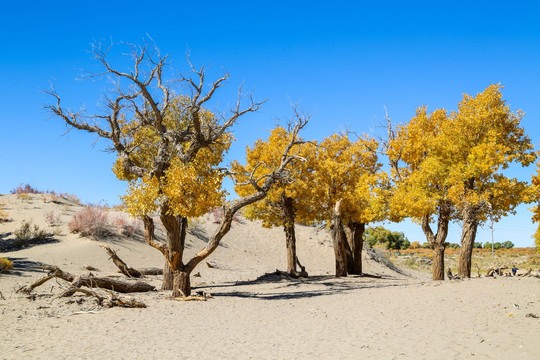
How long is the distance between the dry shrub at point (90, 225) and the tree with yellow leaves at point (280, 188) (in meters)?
10.9

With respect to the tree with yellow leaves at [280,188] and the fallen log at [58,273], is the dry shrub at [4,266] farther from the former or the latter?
the tree with yellow leaves at [280,188]

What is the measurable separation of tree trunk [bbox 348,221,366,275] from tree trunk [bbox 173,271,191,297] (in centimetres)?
1544

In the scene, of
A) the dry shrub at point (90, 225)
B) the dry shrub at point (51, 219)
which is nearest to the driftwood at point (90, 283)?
the dry shrub at point (90, 225)

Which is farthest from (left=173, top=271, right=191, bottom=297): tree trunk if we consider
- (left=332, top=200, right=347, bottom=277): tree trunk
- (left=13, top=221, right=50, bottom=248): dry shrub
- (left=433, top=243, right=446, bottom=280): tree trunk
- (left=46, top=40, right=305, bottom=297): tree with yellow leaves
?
(left=13, top=221, right=50, bottom=248): dry shrub

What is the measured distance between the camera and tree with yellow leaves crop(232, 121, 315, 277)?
2494 cm

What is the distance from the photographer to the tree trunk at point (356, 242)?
2881 centimetres

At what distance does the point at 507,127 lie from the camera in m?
19.9

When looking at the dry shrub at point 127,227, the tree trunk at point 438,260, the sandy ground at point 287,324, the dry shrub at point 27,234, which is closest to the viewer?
the sandy ground at point 287,324

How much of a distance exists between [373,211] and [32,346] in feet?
55.7

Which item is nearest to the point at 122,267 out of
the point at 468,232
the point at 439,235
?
the point at 439,235

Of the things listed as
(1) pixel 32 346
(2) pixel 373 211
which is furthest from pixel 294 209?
(1) pixel 32 346

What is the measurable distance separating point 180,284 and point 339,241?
1299cm

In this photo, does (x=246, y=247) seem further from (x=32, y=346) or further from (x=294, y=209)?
(x=32, y=346)

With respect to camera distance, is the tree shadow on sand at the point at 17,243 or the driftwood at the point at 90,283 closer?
the driftwood at the point at 90,283
